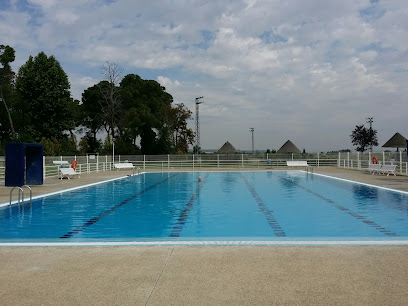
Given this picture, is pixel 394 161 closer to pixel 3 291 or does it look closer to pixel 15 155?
pixel 15 155

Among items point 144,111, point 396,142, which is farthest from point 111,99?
point 396,142

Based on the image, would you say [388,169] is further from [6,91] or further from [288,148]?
[6,91]

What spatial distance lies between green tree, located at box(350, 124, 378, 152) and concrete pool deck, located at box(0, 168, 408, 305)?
60.2 metres

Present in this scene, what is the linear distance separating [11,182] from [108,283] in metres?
13.5

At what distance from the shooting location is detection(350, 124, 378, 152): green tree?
199 ft

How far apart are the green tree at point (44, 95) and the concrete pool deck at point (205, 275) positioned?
127 feet

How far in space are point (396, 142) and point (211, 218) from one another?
119ft

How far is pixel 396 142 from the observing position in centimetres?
3959

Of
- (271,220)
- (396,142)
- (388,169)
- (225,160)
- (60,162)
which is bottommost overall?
(271,220)

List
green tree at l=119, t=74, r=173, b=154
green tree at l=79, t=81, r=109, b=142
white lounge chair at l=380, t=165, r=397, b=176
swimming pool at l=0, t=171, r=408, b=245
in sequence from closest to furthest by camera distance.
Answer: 1. swimming pool at l=0, t=171, r=408, b=245
2. white lounge chair at l=380, t=165, r=397, b=176
3. green tree at l=119, t=74, r=173, b=154
4. green tree at l=79, t=81, r=109, b=142

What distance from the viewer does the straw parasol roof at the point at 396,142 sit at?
39.0 meters

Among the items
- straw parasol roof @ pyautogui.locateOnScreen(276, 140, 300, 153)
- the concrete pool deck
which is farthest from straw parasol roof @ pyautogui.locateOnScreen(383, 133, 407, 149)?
the concrete pool deck

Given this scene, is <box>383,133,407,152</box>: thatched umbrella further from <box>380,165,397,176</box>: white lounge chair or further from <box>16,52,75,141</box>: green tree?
<box>16,52,75,141</box>: green tree

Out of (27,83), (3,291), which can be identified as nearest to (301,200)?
(3,291)
